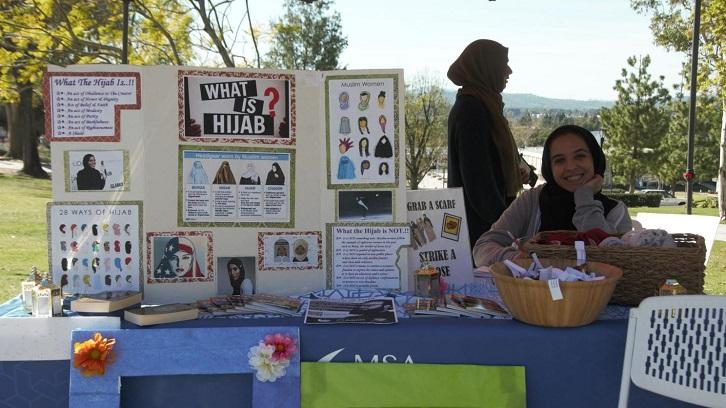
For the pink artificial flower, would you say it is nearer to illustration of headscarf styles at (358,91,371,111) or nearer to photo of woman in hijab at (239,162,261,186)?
photo of woman in hijab at (239,162,261,186)

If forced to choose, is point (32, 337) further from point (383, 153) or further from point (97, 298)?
point (383, 153)

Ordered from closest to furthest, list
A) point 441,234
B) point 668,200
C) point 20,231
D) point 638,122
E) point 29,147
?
1. point 441,234
2. point 20,231
3. point 29,147
4. point 638,122
5. point 668,200

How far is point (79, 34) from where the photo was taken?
622 centimetres

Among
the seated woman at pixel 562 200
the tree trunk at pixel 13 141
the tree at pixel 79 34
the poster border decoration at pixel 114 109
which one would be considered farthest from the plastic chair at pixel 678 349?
the tree trunk at pixel 13 141

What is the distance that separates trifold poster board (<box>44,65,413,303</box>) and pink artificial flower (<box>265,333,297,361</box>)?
0.38m

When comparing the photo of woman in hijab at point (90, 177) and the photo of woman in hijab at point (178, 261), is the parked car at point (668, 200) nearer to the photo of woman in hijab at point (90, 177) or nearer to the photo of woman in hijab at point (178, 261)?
the photo of woman in hijab at point (178, 261)

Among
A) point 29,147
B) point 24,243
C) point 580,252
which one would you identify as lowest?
point 24,243

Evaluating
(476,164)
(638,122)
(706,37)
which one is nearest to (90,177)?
(476,164)

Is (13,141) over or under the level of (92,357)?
over

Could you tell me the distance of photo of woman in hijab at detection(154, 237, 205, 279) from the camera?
6.19 ft

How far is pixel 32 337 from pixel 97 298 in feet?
0.60

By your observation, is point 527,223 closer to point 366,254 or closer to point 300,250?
point 366,254

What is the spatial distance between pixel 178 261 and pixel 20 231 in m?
8.99

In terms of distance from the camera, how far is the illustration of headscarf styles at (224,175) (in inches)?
75.1
